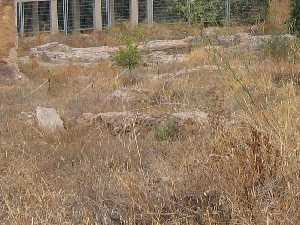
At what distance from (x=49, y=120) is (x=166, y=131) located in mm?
1950

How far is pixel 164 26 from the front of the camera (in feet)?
75.6

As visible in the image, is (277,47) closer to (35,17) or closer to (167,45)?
(167,45)

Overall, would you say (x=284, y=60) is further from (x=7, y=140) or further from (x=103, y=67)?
(x=7, y=140)

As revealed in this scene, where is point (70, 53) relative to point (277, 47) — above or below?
below

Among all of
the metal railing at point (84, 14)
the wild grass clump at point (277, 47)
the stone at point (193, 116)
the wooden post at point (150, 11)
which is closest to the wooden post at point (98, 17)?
the metal railing at point (84, 14)

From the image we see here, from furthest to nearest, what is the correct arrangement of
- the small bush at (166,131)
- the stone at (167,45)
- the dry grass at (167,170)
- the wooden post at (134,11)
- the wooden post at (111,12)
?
the wooden post at (134,11) < the wooden post at (111,12) < the stone at (167,45) < the small bush at (166,131) < the dry grass at (167,170)

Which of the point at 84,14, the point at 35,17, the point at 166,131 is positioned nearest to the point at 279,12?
the point at 84,14

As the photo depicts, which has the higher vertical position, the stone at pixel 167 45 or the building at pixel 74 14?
the building at pixel 74 14

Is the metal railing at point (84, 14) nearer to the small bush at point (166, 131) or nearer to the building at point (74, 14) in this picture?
the building at point (74, 14)

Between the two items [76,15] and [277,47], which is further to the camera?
[76,15]

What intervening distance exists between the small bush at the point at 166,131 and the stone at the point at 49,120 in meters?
1.41

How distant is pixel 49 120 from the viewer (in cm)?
748

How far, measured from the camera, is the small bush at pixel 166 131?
6.13 metres

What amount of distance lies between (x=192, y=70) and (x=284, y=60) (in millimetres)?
1789
